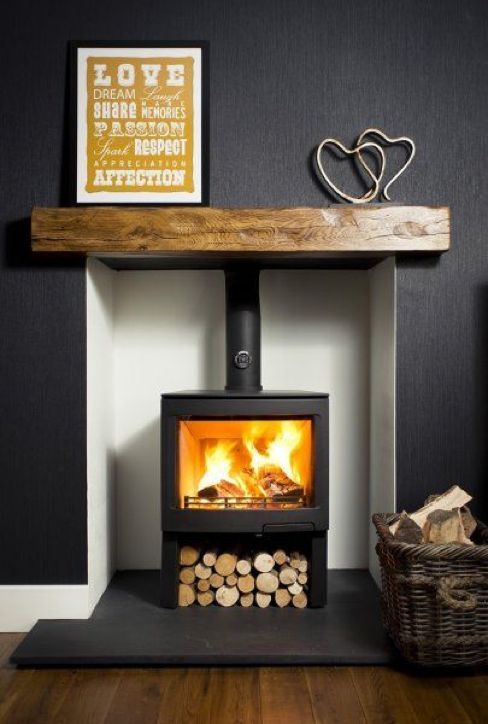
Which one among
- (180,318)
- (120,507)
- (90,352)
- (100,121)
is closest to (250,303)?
(180,318)

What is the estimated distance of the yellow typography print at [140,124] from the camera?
8.21 feet

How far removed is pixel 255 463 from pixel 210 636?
605mm

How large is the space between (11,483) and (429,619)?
142 centimetres

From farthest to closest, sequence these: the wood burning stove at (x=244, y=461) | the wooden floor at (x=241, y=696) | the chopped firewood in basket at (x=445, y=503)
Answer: the wood burning stove at (x=244, y=461) → the chopped firewood in basket at (x=445, y=503) → the wooden floor at (x=241, y=696)

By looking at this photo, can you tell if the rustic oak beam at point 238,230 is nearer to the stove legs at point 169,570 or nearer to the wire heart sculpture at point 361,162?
the wire heart sculpture at point 361,162

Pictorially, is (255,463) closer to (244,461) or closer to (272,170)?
(244,461)

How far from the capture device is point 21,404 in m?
2.49

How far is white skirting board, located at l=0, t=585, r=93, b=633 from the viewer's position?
8.12 feet

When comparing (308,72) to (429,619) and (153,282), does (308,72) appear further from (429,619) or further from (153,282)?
(429,619)

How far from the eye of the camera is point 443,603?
6.86 feet

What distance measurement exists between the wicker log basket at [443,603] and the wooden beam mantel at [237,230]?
0.98 meters

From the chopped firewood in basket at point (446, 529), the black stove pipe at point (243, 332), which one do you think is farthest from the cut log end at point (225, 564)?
Answer: the chopped firewood in basket at point (446, 529)

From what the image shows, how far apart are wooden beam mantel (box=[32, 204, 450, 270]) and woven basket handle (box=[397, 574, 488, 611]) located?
1.04 metres

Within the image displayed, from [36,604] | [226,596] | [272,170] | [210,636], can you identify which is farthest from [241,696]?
[272,170]
